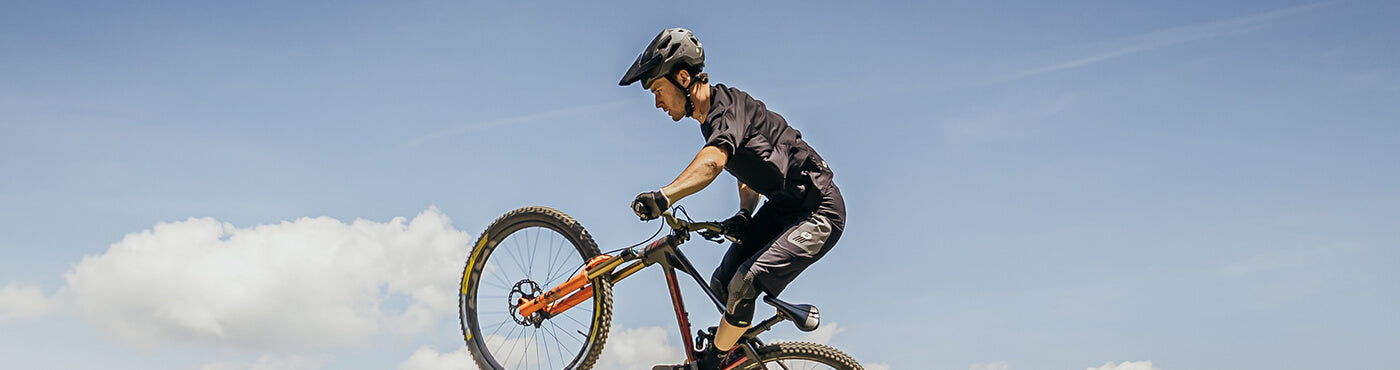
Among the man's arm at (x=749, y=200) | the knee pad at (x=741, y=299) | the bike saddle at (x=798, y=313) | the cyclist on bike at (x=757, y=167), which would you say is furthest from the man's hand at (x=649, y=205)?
the man's arm at (x=749, y=200)

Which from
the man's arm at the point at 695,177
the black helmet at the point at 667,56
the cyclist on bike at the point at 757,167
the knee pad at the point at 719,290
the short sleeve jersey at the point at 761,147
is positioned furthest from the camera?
the knee pad at the point at 719,290

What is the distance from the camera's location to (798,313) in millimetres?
6125

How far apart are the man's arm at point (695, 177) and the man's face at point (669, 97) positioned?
0.66 meters

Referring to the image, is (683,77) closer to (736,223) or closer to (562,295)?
(736,223)

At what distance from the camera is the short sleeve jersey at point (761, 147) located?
18.9 ft

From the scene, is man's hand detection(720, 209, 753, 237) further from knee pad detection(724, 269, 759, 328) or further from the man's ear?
the man's ear

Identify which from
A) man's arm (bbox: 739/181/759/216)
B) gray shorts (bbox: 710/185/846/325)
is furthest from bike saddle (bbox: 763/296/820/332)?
man's arm (bbox: 739/181/759/216)

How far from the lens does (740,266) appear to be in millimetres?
6102

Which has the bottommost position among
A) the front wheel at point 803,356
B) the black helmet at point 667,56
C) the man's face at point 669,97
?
the front wheel at point 803,356

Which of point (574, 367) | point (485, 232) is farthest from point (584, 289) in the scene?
point (485, 232)

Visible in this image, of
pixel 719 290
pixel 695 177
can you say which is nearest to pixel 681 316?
pixel 719 290

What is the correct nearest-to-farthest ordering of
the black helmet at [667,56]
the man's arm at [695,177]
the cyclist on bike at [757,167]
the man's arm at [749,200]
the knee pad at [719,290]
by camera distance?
the man's arm at [695,177]
the cyclist on bike at [757,167]
the black helmet at [667,56]
the knee pad at [719,290]
the man's arm at [749,200]

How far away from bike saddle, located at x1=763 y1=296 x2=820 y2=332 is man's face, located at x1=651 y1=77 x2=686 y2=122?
1194 mm

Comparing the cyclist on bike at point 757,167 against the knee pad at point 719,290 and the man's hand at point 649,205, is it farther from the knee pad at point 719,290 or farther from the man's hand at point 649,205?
the man's hand at point 649,205
